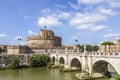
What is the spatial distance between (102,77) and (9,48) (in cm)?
5441

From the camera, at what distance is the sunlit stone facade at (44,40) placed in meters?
95.6

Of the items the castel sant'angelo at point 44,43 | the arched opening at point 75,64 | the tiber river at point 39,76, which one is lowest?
the tiber river at point 39,76

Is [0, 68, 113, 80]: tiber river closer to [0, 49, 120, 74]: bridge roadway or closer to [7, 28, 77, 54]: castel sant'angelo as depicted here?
[0, 49, 120, 74]: bridge roadway

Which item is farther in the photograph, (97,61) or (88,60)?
→ (88,60)

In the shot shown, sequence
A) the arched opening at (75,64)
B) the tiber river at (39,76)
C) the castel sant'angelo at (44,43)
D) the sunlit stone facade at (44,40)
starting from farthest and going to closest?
the sunlit stone facade at (44,40) < the castel sant'angelo at (44,43) < the arched opening at (75,64) < the tiber river at (39,76)

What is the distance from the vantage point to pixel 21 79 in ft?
136

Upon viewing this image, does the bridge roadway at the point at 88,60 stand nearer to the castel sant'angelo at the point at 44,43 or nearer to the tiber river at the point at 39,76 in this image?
the tiber river at the point at 39,76

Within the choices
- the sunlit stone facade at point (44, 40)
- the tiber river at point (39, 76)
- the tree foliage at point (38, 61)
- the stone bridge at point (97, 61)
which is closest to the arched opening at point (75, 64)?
the stone bridge at point (97, 61)

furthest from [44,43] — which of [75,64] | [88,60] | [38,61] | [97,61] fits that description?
[97,61]

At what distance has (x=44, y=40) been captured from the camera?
9625cm

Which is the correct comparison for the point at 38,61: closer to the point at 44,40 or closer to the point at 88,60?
the point at 88,60

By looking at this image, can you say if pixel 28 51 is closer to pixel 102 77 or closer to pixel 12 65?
pixel 12 65

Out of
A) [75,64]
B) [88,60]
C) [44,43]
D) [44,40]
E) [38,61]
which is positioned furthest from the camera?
[44,40]

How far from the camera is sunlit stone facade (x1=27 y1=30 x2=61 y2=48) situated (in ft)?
314
